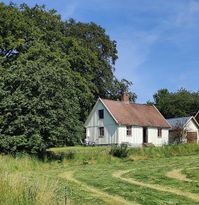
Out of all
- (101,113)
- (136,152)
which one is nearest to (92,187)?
(136,152)

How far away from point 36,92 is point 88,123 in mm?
29213

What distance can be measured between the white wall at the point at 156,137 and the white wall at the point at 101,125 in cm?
544

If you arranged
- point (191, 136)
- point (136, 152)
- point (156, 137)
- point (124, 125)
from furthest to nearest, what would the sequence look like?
point (191, 136), point (156, 137), point (124, 125), point (136, 152)

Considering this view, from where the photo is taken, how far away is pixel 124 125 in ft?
203

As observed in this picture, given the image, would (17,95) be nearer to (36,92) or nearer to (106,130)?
(36,92)

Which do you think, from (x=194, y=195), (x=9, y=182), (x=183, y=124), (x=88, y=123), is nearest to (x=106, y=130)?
(x=88, y=123)

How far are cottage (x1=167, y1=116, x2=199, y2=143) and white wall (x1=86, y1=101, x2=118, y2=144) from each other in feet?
38.6

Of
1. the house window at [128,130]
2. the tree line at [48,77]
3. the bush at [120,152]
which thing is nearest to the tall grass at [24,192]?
the tree line at [48,77]

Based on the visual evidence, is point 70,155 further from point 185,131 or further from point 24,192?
→ point 185,131

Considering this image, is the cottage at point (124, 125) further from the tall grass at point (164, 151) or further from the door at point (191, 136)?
the tall grass at point (164, 151)

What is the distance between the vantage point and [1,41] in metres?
52.8

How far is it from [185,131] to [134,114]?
979cm

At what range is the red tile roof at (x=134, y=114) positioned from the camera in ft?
206

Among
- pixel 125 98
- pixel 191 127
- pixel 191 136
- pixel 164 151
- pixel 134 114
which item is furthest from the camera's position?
pixel 191 127
